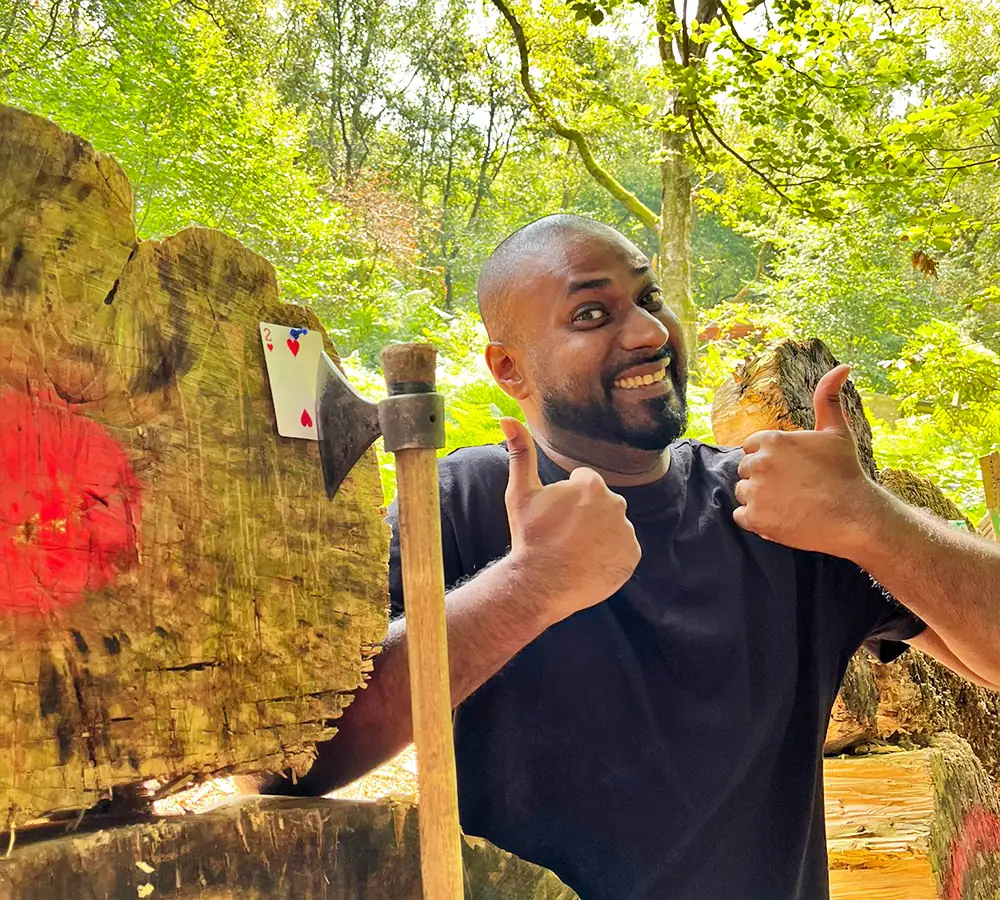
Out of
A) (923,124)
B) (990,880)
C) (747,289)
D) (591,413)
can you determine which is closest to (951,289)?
(747,289)

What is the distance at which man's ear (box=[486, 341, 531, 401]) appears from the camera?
131 cm

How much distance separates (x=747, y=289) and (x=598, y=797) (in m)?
13.5

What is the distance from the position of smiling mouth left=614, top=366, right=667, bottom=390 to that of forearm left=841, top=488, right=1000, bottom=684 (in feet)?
1.09

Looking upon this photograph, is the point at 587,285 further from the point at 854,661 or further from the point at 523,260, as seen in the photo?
the point at 854,661

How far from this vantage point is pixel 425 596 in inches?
26.3

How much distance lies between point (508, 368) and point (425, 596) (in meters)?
0.71

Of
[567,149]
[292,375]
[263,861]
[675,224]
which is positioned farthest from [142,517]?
[567,149]

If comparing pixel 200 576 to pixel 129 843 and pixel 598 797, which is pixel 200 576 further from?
pixel 598 797

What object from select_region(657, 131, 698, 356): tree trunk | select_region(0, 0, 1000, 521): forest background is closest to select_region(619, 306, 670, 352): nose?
select_region(0, 0, 1000, 521): forest background

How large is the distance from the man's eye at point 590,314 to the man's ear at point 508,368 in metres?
0.12

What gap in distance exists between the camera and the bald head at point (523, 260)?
1.27 m

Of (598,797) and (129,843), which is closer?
(129,843)

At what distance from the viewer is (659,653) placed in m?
1.11

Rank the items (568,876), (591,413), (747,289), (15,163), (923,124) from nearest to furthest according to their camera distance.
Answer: (15,163) → (568,876) → (591,413) → (923,124) → (747,289)
